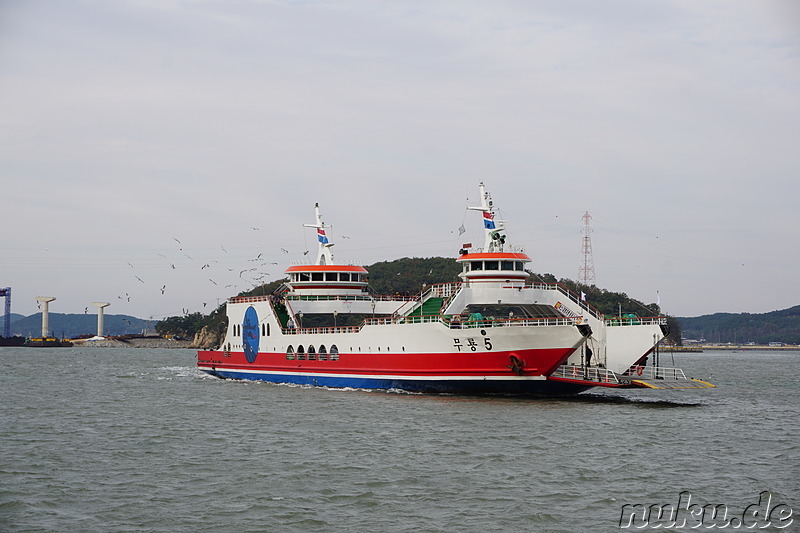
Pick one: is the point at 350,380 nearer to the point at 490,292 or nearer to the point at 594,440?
the point at 490,292

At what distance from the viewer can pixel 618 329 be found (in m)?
39.9

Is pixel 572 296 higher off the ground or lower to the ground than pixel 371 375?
higher

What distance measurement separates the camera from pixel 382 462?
2383 cm

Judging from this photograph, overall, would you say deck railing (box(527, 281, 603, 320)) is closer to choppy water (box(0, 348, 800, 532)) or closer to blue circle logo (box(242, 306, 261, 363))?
choppy water (box(0, 348, 800, 532))

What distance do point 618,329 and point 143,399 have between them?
78.9 feet
